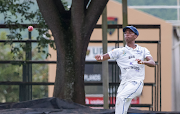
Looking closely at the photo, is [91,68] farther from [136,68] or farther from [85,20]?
[136,68]

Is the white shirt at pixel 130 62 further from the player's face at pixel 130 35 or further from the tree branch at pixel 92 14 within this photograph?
the tree branch at pixel 92 14

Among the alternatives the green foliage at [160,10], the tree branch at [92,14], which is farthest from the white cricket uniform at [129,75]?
the green foliage at [160,10]

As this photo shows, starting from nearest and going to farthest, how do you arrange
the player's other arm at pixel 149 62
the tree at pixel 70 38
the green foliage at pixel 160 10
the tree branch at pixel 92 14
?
1. the player's other arm at pixel 149 62
2. the tree branch at pixel 92 14
3. the tree at pixel 70 38
4. the green foliage at pixel 160 10

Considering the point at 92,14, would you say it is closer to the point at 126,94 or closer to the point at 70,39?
the point at 70,39

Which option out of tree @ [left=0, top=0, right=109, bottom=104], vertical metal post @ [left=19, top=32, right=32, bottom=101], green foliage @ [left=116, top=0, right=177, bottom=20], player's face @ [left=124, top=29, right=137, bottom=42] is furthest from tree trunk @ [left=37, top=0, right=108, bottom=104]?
green foliage @ [left=116, top=0, right=177, bottom=20]

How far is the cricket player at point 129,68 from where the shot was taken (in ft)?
13.6

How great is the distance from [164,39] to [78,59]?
1129 cm

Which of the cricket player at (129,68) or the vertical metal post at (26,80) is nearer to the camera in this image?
the cricket player at (129,68)

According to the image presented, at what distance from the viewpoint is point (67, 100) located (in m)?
5.53

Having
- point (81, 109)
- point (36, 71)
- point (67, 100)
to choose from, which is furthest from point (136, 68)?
point (36, 71)

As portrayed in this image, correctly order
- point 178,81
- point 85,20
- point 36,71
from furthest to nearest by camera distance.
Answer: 1. point 36,71
2. point 178,81
3. point 85,20

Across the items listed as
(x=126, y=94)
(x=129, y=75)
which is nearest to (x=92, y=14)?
(x=129, y=75)

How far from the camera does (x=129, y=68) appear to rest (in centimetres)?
425

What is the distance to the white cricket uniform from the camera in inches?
163
